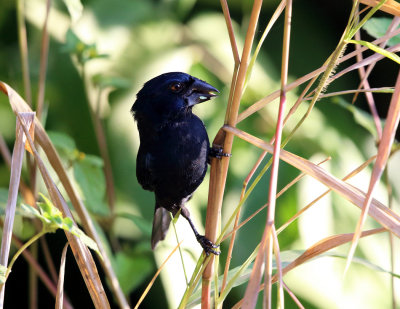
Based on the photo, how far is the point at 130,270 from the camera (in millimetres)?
1890

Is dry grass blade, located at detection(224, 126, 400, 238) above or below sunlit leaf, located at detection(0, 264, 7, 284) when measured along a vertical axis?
above

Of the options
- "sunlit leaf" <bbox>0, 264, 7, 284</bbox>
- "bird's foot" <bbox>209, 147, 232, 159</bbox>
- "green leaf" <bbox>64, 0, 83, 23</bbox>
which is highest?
"green leaf" <bbox>64, 0, 83, 23</bbox>

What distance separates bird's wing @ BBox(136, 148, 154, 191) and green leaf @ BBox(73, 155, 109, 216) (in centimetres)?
12

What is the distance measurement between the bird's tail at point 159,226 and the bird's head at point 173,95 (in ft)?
1.63

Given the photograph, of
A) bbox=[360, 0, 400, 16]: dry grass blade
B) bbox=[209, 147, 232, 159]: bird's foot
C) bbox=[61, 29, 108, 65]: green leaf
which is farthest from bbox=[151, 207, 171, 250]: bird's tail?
bbox=[360, 0, 400, 16]: dry grass blade

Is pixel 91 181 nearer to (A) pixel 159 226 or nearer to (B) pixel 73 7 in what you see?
(A) pixel 159 226

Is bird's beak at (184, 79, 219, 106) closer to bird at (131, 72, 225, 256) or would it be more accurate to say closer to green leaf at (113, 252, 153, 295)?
bird at (131, 72, 225, 256)

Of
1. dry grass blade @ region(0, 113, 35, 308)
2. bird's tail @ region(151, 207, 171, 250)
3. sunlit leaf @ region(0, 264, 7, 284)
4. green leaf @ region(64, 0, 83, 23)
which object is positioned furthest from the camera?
bird's tail @ region(151, 207, 171, 250)

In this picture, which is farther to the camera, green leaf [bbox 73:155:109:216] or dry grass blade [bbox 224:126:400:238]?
green leaf [bbox 73:155:109:216]

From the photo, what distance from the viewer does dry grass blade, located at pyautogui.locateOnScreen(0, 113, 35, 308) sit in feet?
3.29

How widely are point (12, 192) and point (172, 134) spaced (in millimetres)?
765

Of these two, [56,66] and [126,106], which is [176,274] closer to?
[126,106]

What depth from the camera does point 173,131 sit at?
1.75 meters

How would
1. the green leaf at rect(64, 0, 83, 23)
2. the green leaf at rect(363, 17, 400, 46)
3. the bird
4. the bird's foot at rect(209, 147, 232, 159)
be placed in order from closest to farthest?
the bird's foot at rect(209, 147, 232, 159) → the green leaf at rect(64, 0, 83, 23) → the green leaf at rect(363, 17, 400, 46) → the bird
